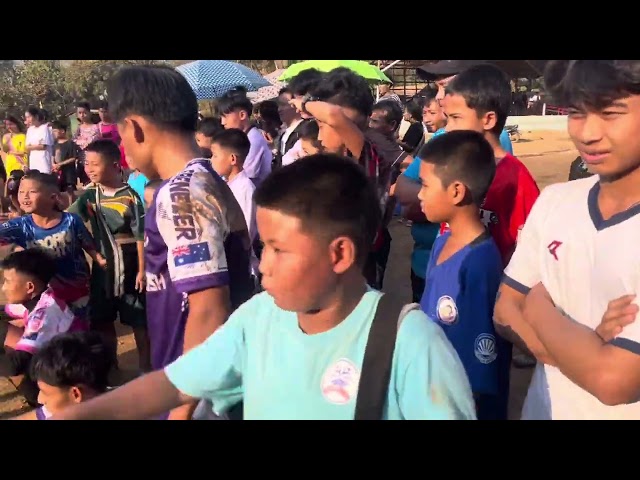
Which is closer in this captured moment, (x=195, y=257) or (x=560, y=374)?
(x=560, y=374)

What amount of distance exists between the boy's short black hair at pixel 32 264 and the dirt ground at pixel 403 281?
1061 mm

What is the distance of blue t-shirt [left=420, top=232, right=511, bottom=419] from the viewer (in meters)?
2.38

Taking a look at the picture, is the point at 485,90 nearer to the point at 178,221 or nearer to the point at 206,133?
the point at 178,221

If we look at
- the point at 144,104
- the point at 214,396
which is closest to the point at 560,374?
the point at 214,396

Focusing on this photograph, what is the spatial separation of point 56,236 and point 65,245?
8 cm

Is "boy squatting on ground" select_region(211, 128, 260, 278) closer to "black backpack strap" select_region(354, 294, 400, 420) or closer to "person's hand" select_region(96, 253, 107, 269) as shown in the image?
"person's hand" select_region(96, 253, 107, 269)

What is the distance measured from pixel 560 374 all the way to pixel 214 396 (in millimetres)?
892

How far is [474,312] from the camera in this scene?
2377 mm

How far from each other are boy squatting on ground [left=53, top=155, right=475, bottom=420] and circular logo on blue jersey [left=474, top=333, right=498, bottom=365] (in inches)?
44.4

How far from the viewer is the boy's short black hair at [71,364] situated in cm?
258

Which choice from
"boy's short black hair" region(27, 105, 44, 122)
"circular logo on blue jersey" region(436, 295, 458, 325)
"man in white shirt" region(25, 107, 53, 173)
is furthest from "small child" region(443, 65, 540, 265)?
"boy's short black hair" region(27, 105, 44, 122)

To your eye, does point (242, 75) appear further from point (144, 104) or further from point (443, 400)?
point (443, 400)

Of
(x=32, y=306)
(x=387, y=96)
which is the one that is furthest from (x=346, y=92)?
(x=387, y=96)

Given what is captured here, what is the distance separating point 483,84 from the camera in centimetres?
283
